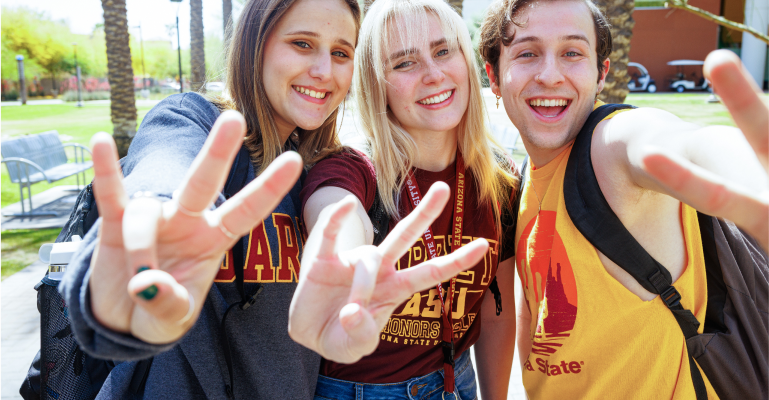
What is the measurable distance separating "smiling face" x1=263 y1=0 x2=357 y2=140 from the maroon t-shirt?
0.27m

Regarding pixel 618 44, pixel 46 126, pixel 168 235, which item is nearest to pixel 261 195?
pixel 168 235

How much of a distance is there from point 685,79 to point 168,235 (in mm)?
43639

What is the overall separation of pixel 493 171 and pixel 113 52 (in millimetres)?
11269

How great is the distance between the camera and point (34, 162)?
825cm

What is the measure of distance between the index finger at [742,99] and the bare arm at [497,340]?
5.01 feet

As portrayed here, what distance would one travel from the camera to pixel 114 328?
0.98 meters

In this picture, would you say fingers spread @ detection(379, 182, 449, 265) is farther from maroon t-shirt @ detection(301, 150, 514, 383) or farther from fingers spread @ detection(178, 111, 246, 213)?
maroon t-shirt @ detection(301, 150, 514, 383)

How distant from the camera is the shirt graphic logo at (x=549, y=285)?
6.01 ft

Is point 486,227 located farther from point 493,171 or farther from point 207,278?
point 207,278

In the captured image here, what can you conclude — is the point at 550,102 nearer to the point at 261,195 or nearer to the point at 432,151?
the point at 432,151

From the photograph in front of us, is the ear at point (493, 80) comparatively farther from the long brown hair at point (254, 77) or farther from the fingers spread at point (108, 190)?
the fingers spread at point (108, 190)

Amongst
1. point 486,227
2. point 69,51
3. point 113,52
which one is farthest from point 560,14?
point 69,51

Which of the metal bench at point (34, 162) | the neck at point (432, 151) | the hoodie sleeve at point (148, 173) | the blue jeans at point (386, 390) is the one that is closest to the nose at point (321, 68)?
the hoodie sleeve at point (148, 173)

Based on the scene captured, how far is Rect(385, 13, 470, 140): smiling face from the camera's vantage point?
7.30 feet
